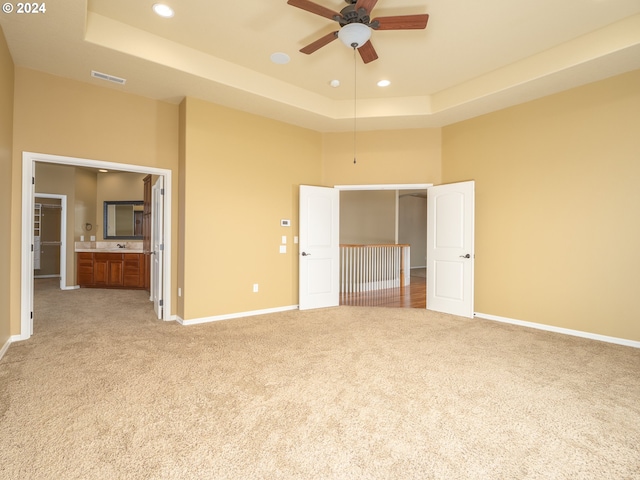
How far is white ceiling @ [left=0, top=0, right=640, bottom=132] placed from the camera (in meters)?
3.10

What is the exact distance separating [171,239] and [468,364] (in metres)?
3.90

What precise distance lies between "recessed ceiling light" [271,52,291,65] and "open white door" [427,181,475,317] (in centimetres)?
300

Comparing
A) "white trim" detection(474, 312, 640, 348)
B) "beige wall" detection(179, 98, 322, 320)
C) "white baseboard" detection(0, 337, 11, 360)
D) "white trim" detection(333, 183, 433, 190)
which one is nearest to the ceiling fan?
"beige wall" detection(179, 98, 322, 320)

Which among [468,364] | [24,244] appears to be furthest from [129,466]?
[24,244]

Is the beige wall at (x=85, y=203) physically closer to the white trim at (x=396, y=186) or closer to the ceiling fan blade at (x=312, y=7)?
the white trim at (x=396, y=186)

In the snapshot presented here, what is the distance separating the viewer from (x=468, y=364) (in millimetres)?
3104

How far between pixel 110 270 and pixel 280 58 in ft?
20.4

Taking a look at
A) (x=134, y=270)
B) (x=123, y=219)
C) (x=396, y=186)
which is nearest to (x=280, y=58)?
(x=396, y=186)

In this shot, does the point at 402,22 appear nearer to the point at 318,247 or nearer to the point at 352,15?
the point at 352,15

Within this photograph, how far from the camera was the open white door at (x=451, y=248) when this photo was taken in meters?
5.02

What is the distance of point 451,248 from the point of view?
5250 mm

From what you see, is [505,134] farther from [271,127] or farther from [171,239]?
[171,239]

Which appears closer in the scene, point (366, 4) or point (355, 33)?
point (366, 4)

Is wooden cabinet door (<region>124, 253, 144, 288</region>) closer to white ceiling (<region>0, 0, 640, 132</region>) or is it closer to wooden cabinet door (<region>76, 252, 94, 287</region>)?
wooden cabinet door (<region>76, 252, 94, 287</region>)
